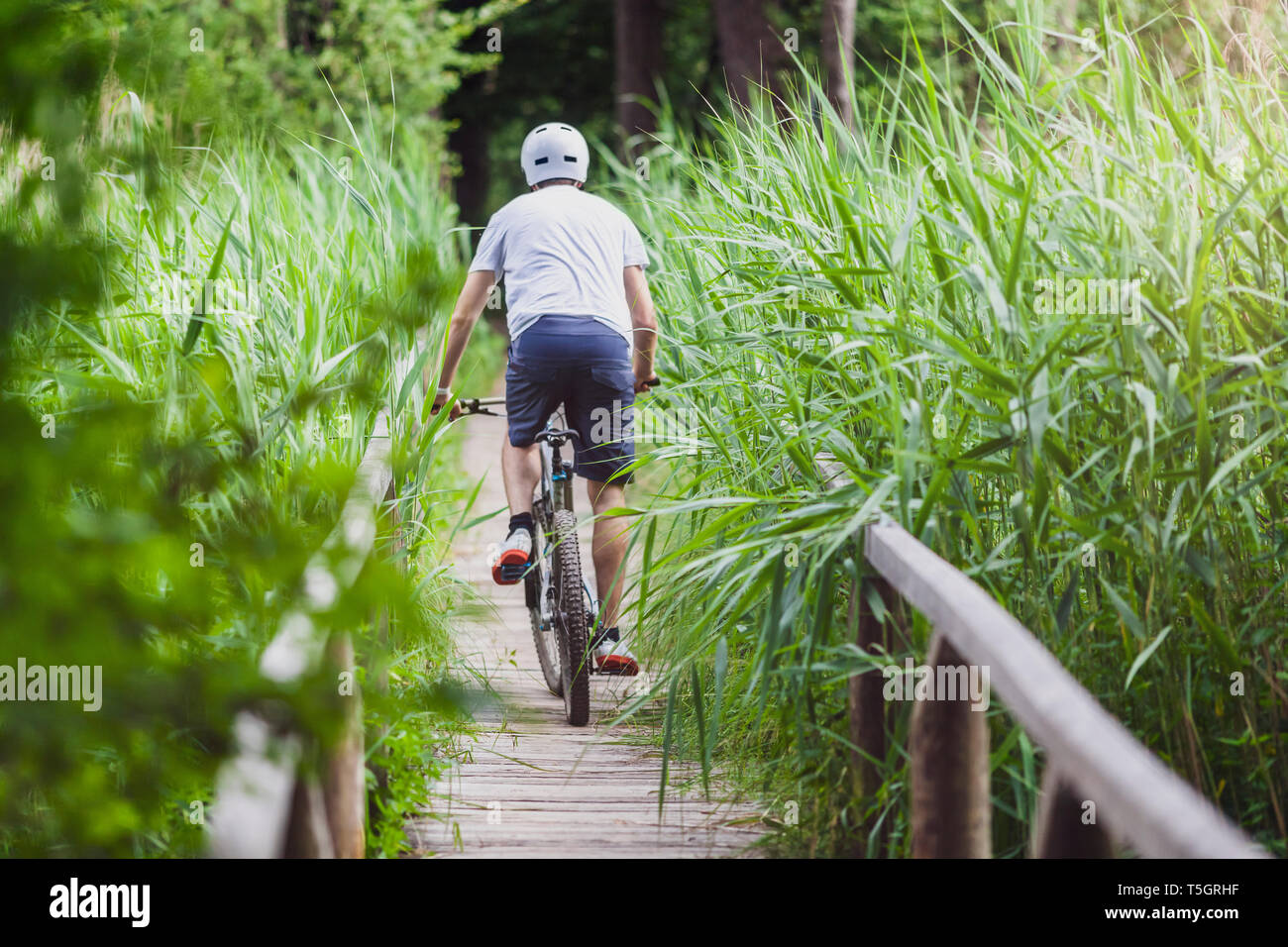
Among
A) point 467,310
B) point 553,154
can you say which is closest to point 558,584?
point 467,310

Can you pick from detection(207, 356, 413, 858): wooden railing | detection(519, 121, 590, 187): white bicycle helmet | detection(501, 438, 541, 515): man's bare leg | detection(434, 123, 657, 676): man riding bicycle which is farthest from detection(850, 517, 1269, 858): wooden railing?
detection(519, 121, 590, 187): white bicycle helmet

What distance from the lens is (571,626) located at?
3.82m

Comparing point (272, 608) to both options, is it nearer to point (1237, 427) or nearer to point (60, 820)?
point (60, 820)

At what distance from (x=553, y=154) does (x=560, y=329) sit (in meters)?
0.62

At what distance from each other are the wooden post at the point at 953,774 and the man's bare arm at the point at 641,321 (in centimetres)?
234

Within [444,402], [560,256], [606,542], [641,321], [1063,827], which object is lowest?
[1063,827]

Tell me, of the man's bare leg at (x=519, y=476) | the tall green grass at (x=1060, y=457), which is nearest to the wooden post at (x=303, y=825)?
the tall green grass at (x=1060, y=457)

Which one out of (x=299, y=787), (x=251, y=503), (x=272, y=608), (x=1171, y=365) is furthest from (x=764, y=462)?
(x=251, y=503)

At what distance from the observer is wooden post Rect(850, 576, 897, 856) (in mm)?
2488

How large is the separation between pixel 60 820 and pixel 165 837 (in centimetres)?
127

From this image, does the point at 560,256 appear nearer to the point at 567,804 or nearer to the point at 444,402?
the point at 444,402

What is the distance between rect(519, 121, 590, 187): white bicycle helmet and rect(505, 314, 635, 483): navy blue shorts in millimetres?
544
